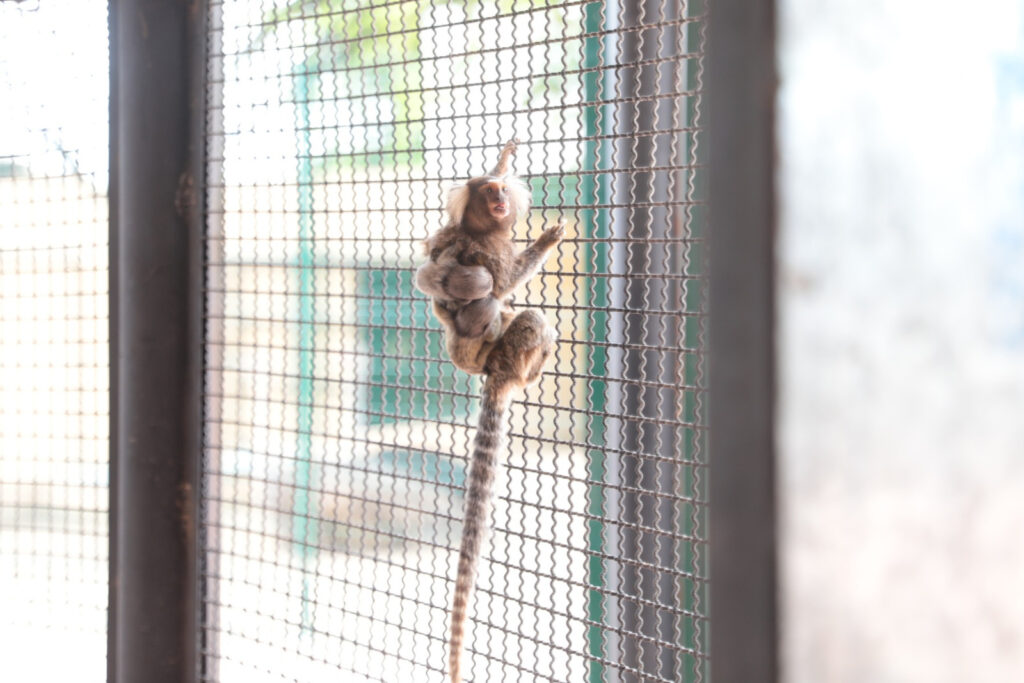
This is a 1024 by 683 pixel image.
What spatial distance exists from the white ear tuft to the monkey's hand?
220 mm

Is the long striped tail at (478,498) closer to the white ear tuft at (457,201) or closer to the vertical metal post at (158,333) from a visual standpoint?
the white ear tuft at (457,201)

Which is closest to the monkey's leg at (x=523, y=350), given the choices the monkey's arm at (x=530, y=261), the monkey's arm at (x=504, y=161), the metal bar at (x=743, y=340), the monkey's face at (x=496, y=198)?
the monkey's arm at (x=530, y=261)

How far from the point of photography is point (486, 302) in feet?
7.35

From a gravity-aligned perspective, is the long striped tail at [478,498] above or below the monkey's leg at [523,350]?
below

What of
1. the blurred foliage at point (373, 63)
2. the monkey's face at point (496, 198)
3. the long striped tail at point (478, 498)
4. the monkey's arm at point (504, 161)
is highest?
the blurred foliage at point (373, 63)

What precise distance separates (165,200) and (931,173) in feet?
7.66

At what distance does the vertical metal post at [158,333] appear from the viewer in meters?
2.41

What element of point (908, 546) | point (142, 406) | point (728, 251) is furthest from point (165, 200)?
point (908, 546)

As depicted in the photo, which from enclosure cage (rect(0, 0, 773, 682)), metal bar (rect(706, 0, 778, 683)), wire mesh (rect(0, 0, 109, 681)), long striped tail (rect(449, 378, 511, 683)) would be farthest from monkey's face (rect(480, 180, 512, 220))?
metal bar (rect(706, 0, 778, 683))

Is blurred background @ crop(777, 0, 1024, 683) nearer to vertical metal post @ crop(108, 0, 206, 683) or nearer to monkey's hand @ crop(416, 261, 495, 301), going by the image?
monkey's hand @ crop(416, 261, 495, 301)

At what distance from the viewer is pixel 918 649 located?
2.08ft

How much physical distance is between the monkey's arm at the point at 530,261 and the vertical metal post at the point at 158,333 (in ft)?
3.29

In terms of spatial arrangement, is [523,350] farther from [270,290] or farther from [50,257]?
[50,257]

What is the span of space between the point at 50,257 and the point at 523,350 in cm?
210
